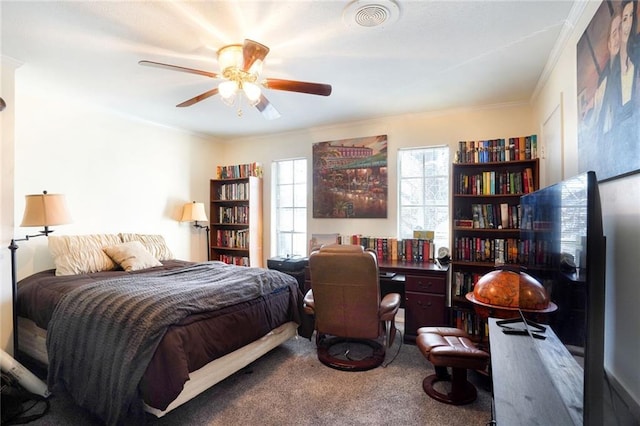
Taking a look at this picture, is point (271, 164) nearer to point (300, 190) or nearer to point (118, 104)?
point (300, 190)

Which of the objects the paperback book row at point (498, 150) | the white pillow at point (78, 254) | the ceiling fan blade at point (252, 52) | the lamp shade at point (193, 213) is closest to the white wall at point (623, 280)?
the paperback book row at point (498, 150)

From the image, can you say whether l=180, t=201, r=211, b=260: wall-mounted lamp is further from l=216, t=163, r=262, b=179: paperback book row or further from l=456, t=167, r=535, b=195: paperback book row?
l=456, t=167, r=535, b=195: paperback book row

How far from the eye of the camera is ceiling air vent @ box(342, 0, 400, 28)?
1.74 metres

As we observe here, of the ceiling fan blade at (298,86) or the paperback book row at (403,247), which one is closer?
the ceiling fan blade at (298,86)

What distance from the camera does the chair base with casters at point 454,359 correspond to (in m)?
1.99

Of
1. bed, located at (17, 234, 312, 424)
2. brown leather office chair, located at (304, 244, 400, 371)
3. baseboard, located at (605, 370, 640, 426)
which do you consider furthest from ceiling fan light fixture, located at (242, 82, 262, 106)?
baseboard, located at (605, 370, 640, 426)

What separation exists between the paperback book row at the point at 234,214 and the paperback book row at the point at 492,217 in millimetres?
2739

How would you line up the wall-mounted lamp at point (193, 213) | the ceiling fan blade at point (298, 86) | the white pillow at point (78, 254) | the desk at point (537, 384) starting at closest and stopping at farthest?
the desk at point (537, 384) → the ceiling fan blade at point (298, 86) → the white pillow at point (78, 254) → the wall-mounted lamp at point (193, 213)

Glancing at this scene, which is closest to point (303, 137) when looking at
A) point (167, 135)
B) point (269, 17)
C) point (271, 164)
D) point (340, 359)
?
point (271, 164)

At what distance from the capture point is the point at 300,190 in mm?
4469

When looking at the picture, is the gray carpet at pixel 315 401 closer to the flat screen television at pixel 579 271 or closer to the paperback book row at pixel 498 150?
the flat screen television at pixel 579 271

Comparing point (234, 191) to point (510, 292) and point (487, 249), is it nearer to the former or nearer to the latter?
point (487, 249)

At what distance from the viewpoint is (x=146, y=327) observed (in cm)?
171

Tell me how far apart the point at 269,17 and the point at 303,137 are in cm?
250
